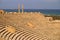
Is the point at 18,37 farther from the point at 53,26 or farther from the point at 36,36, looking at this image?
the point at 53,26

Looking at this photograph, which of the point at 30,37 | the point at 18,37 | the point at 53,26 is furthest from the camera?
the point at 53,26

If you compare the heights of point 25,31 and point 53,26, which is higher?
point 25,31

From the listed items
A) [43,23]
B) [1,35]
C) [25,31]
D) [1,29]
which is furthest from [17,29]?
[43,23]

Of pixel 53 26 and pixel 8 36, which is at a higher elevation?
pixel 8 36

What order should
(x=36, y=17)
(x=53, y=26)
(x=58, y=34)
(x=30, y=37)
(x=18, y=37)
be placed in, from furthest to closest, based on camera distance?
(x=36, y=17) < (x=53, y=26) < (x=58, y=34) < (x=30, y=37) < (x=18, y=37)

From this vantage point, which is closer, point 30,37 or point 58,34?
point 30,37

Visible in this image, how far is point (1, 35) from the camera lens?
15461mm

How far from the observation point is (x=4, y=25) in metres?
17.9

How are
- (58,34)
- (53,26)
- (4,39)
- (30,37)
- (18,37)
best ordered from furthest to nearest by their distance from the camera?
(53,26), (58,34), (30,37), (18,37), (4,39)

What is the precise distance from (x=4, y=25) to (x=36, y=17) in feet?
38.0

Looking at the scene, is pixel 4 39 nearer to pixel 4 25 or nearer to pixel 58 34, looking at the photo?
pixel 4 25

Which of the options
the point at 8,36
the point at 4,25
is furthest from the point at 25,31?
the point at 8,36

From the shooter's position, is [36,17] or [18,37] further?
[36,17]

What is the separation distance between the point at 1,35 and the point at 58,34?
9.00m
